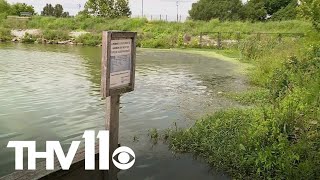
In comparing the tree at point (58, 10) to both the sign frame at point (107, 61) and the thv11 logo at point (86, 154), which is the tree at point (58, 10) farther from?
the sign frame at point (107, 61)

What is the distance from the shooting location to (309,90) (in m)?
7.28

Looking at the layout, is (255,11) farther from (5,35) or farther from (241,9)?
(5,35)

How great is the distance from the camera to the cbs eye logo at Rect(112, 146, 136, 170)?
19.9 feet

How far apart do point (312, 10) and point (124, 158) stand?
4.30 metres

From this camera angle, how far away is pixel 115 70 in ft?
16.0

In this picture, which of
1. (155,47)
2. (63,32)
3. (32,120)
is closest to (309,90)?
(32,120)

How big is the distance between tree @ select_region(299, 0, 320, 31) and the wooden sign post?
3728 mm

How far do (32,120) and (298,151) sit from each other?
5.45 meters

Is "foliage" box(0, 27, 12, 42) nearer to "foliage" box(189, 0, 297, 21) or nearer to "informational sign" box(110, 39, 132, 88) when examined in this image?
"informational sign" box(110, 39, 132, 88)

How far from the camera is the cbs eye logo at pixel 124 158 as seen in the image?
6.06 metres

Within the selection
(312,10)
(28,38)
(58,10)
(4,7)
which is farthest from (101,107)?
(58,10)

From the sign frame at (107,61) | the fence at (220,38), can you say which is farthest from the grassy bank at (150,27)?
the sign frame at (107,61)

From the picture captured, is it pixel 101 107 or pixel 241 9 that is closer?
pixel 101 107

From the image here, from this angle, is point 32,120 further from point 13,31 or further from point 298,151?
point 13,31
